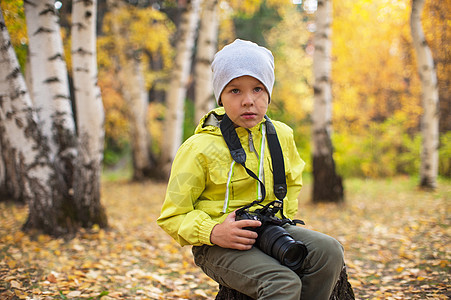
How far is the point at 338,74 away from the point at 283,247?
491 inches

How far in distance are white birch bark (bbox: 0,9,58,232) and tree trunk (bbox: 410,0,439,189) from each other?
7.67 metres

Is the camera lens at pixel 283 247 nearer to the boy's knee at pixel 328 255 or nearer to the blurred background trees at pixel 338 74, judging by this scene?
the boy's knee at pixel 328 255

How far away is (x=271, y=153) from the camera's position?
2.03 metres

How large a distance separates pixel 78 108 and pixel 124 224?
1922 mm

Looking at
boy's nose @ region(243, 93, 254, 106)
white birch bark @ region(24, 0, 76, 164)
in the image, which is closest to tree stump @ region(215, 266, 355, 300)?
boy's nose @ region(243, 93, 254, 106)

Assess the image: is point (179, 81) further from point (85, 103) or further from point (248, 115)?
point (248, 115)

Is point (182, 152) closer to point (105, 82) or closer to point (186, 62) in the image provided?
point (186, 62)

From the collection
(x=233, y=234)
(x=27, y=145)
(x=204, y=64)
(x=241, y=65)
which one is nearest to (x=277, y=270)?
(x=233, y=234)

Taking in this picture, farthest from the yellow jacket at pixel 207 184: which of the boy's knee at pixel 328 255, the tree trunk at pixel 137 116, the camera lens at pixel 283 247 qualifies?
the tree trunk at pixel 137 116

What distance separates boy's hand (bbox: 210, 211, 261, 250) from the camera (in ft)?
5.68

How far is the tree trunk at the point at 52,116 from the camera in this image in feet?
13.5

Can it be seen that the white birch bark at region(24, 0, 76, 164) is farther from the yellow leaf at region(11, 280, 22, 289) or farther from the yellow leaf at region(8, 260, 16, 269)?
the yellow leaf at region(11, 280, 22, 289)

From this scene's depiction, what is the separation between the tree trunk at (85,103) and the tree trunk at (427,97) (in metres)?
6.78

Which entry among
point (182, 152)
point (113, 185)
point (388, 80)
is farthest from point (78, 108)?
point (388, 80)
